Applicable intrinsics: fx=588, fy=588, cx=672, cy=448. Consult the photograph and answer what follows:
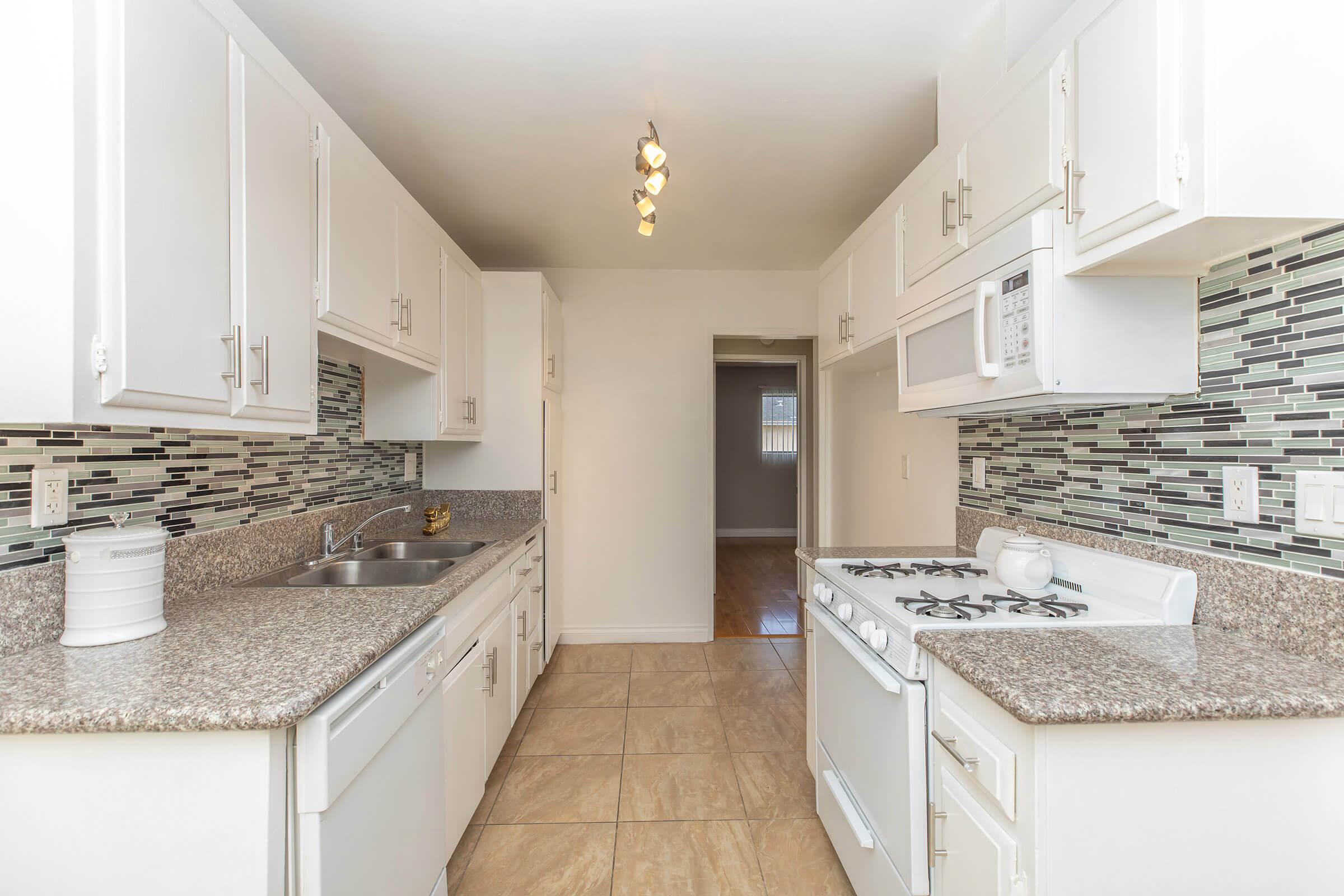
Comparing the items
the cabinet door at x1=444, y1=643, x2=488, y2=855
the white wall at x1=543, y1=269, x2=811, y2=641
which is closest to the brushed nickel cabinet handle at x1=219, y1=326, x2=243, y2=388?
the cabinet door at x1=444, y1=643, x2=488, y2=855

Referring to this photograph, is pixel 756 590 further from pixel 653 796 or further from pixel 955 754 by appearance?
pixel 955 754

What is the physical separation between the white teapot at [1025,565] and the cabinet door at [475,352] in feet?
7.74

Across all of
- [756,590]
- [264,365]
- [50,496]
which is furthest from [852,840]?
[756,590]

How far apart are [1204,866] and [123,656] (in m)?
1.87

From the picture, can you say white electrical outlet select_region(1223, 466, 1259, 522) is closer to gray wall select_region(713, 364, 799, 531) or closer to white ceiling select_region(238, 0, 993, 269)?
white ceiling select_region(238, 0, 993, 269)

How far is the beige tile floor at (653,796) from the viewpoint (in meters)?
1.75

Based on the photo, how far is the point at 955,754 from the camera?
1.10m

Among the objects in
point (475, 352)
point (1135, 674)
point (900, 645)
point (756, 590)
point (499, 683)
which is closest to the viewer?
point (1135, 674)

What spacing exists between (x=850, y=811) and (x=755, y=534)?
254 inches

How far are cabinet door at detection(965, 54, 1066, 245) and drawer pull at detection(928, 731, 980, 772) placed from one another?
116 centimetres

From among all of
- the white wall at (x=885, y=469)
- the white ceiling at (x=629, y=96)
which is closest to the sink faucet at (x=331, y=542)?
the white ceiling at (x=629, y=96)

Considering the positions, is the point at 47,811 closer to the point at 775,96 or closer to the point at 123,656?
the point at 123,656

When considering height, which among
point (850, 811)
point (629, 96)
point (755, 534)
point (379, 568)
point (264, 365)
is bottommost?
point (755, 534)

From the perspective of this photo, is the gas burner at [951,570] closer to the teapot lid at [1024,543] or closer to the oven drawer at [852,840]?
the teapot lid at [1024,543]
